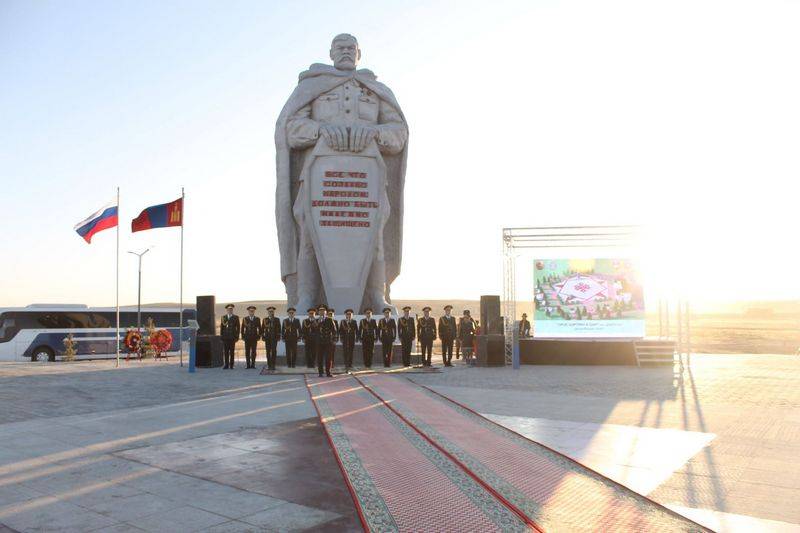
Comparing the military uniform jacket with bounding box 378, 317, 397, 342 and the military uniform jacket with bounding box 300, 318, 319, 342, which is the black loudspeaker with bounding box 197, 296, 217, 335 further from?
the military uniform jacket with bounding box 378, 317, 397, 342

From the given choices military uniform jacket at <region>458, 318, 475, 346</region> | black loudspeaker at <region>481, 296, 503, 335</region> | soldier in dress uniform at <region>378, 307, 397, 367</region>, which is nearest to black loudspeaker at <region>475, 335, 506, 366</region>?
black loudspeaker at <region>481, 296, 503, 335</region>

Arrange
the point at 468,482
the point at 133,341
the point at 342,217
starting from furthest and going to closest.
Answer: the point at 133,341 < the point at 342,217 < the point at 468,482

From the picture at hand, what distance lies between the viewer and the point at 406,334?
15.2m

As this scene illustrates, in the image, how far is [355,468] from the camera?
17.0ft

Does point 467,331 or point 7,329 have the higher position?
point 7,329

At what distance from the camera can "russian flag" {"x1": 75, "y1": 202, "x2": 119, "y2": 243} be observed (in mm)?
16562

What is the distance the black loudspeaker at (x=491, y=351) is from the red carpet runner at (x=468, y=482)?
8176 mm

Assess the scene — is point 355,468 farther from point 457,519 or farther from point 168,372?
point 168,372

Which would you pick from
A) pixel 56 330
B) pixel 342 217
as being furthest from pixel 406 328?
pixel 56 330

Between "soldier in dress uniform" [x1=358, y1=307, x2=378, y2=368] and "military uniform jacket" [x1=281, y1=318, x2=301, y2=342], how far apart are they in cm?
144

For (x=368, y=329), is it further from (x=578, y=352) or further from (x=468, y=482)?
(x=468, y=482)

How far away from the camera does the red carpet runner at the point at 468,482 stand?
155 inches

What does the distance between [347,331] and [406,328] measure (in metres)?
1.59

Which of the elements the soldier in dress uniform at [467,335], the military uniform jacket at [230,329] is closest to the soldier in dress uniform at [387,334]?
the soldier in dress uniform at [467,335]
